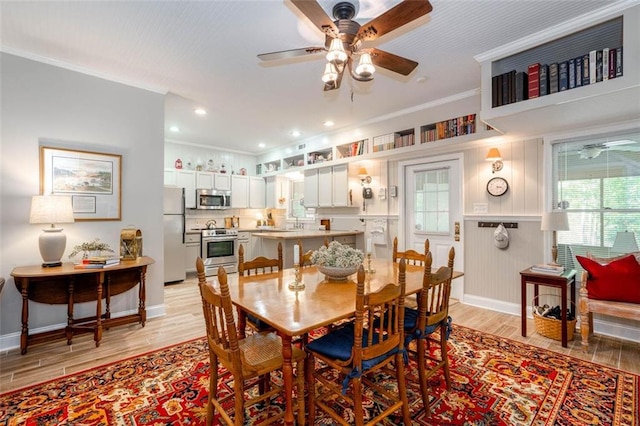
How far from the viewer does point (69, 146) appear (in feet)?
10.0

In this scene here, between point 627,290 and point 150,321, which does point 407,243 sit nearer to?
point 627,290

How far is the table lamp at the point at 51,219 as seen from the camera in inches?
104

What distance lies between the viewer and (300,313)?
61.8 inches

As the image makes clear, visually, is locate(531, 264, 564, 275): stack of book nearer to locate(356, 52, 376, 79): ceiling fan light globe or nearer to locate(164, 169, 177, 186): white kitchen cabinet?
locate(356, 52, 376, 79): ceiling fan light globe

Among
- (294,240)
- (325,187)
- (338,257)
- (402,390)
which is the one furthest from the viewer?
(325,187)

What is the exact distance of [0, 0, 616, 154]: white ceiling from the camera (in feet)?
7.36

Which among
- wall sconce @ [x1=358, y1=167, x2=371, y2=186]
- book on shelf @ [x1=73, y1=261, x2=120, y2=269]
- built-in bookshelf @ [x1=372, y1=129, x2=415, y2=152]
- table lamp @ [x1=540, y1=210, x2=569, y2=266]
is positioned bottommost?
book on shelf @ [x1=73, y1=261, x2=120, y2=269]

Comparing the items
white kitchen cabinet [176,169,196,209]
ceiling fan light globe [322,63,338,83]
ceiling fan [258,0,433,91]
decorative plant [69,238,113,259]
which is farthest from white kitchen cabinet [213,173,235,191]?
ceiling fan light globe [322,63,338,83]

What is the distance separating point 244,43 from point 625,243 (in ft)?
13.8

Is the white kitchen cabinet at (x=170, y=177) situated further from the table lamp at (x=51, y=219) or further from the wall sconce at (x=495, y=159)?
the wall sconce at (x=495, y=159)

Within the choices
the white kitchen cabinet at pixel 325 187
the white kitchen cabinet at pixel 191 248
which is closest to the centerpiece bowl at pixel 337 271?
the white kitchen cabinet at pixel 325 187

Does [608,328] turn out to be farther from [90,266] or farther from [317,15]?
[90,266]

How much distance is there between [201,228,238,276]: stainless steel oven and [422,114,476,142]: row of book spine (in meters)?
4.23

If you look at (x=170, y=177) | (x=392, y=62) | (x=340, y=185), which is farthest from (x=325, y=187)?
(x=392, y=62)
